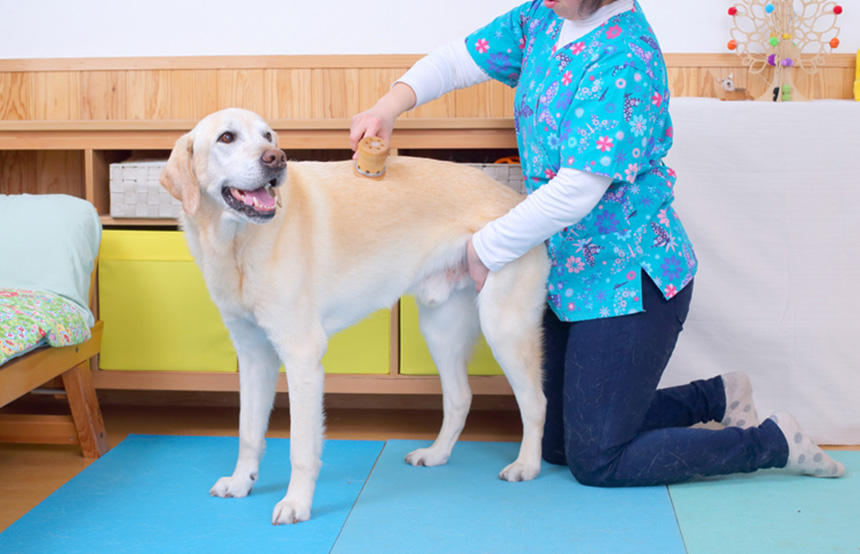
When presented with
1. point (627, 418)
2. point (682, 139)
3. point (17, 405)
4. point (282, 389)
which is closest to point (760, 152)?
point (682, 139)

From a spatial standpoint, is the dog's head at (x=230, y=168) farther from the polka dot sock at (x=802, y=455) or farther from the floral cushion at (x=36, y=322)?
the polka dot sock at (x=802, y=455)

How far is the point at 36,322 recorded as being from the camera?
1.80 metres

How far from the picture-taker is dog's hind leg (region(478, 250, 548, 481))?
1794mm

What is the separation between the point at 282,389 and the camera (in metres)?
2.26

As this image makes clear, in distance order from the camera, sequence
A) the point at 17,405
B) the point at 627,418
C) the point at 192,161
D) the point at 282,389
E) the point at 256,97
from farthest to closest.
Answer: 1. the point at 256,97
2. the point at 17,405
3. the point at 282,389
4. the point at 627,418
5. the point at 192,161

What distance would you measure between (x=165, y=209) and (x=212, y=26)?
83 cm

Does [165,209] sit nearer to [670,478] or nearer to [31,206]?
[31,206]

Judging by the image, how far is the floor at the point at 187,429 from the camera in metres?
1.91

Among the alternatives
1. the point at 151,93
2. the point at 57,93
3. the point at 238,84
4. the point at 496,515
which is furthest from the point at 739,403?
the point at 57,93

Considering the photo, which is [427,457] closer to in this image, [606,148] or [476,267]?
[476,267]

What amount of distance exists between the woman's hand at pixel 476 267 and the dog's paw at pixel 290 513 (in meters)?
0.62

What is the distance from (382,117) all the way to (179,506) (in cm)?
99

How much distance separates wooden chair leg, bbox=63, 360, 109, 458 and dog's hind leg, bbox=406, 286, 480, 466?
836 millimetres

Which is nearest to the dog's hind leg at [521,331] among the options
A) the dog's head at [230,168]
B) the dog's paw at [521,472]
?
the dog's paw at [521,472]
